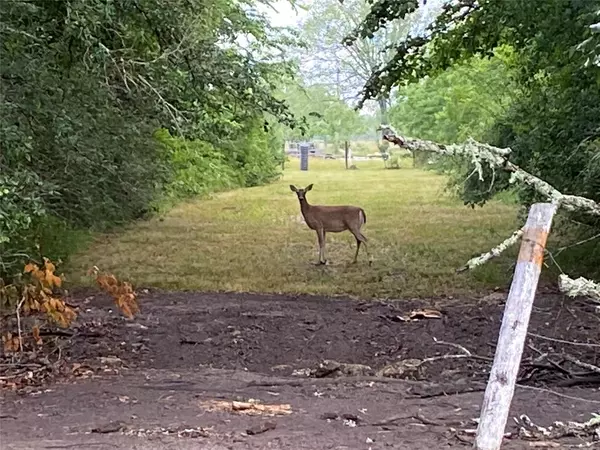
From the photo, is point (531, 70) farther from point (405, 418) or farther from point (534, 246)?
point (534, 246)

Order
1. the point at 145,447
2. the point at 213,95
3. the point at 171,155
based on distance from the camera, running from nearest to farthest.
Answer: the point at 145,447 → the point at 213,95 → the point at 171,155

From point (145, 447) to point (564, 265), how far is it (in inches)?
258

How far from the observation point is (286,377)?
4898 mm

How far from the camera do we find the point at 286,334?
20.5ft

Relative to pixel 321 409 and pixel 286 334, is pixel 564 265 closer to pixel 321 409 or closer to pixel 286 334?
pixel 286 334

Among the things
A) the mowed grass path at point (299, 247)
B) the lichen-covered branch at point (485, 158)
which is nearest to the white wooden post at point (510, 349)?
the lichen-covered branch at point (485, 158)

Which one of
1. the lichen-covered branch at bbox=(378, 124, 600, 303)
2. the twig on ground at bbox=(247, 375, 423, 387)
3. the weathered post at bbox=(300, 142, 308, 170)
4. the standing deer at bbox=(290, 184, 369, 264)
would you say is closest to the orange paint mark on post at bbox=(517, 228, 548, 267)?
the lichen-covered branch at bbox=(378, 124, 600, 303)

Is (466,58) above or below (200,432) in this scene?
above

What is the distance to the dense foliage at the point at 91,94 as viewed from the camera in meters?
4.82

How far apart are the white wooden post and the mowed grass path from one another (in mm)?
5563

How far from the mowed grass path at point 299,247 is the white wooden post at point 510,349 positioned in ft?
18.3

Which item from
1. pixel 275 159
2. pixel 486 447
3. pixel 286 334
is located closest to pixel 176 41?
pixel 286 334

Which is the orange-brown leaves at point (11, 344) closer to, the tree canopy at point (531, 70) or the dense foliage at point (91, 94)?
the dense foliage at point (91, 94)

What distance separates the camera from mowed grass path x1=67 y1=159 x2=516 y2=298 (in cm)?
888
